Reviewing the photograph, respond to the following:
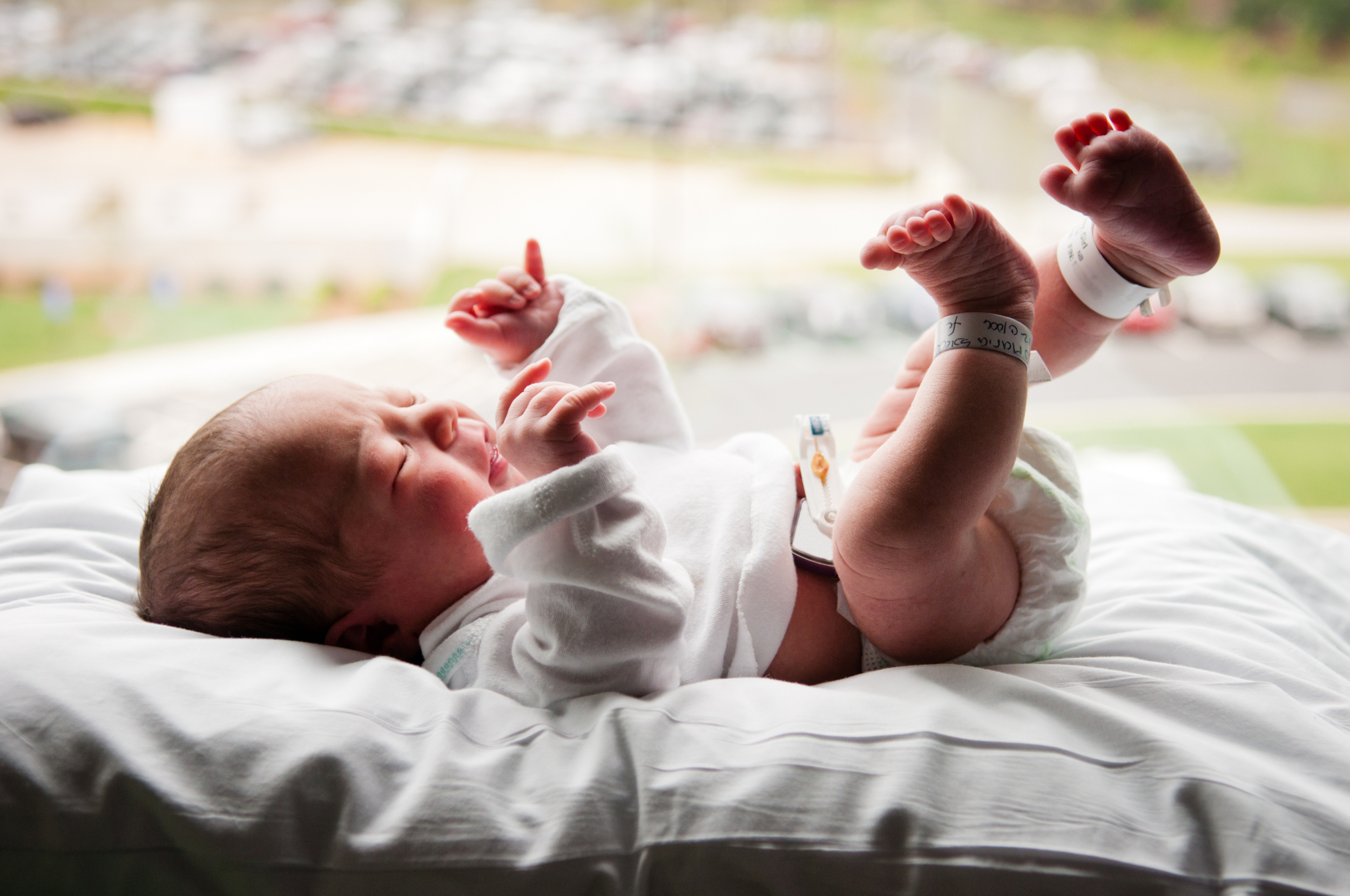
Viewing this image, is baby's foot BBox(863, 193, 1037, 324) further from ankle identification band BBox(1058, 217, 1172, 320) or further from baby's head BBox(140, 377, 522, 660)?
baby's head BBox(140, 377, 522, 660)

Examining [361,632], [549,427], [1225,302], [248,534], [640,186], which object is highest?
[640,186]

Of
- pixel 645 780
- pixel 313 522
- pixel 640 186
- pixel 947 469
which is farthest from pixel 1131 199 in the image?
pixel 640 186

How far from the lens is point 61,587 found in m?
0.81

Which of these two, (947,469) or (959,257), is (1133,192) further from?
(947,469)

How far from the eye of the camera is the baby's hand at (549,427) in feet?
2.35

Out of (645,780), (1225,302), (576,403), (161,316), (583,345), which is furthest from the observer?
(1225,302)

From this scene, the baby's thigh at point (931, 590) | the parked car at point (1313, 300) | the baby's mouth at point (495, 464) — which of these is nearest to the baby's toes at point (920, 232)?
the baby's thigh at point (931, 590)

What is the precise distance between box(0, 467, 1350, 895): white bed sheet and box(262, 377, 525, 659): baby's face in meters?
0.13

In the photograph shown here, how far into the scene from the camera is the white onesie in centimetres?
71

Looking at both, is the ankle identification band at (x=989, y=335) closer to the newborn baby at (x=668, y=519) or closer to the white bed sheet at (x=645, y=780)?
the newborn baby at (x=668, y=519)

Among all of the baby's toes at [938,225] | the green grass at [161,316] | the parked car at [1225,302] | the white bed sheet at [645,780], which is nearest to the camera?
the white bed sheet at [645,780]

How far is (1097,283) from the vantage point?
85 cm

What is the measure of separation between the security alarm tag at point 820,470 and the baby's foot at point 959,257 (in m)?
0.20

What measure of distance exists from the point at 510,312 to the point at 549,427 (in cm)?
34
